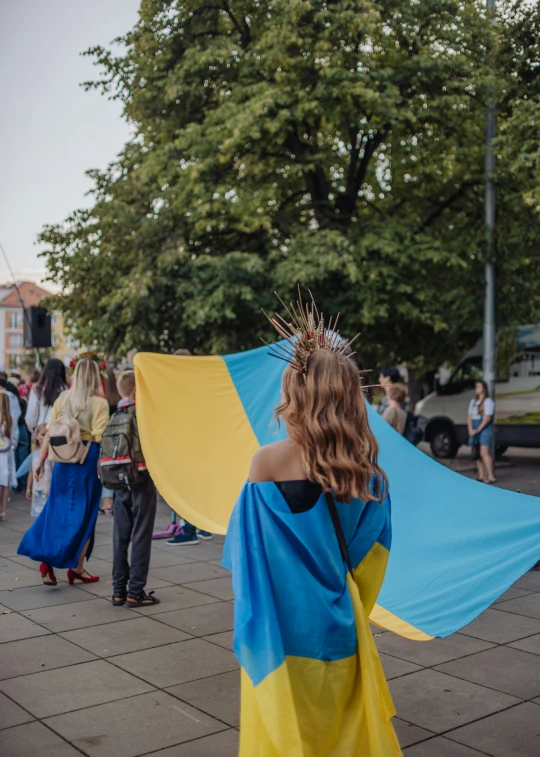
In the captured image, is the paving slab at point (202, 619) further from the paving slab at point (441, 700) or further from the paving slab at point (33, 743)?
the paving slab at point (33, 743)

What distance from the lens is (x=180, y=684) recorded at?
15.8ft

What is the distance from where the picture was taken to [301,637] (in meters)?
2.86

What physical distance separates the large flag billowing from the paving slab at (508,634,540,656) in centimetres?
85

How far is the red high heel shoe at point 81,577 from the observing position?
7289 millimetres

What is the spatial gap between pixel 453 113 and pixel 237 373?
1046 centimetres

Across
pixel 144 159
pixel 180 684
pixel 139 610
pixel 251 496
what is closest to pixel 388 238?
pixel 144 159

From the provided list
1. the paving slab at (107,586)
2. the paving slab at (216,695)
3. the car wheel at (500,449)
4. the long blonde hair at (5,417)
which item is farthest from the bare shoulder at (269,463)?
the car wheel at (500,449)

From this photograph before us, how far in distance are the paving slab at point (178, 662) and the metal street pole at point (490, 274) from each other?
10633 millimetres

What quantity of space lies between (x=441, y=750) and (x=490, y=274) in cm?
1251

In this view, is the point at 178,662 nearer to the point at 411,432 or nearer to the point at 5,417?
the point at 411,432

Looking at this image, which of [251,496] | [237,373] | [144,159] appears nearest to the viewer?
[251,496]

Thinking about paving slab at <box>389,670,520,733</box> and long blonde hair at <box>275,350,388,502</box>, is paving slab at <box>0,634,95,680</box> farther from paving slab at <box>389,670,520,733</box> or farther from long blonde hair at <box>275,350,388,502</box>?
long blonde hair at <box>275,350,388,502</box>

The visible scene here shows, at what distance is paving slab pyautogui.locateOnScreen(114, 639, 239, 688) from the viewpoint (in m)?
4.95

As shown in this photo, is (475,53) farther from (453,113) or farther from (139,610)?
(139,610)
